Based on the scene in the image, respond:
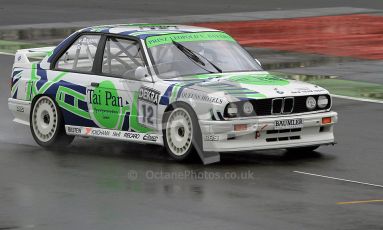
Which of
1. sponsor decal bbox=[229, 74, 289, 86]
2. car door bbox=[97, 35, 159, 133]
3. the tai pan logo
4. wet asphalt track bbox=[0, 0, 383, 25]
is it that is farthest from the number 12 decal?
wet asphalt track bbox=[0, 0, 383, 25]

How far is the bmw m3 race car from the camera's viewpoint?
12883 mm

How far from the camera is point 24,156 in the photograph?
45.5 ft

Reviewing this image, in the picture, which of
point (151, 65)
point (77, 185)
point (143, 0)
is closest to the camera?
point (77, 185)

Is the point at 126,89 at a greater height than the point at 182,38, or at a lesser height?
lesser

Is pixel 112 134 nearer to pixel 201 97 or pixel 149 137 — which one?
pixel 149 137

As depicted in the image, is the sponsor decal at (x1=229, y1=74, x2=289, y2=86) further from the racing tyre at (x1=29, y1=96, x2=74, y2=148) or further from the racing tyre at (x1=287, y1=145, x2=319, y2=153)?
the racing tyre at (x1=29, y1=96, x2=74, y2=148)

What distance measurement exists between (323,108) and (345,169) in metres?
0.91

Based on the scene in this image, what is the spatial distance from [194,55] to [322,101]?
1574 mm

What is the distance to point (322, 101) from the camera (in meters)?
13.5

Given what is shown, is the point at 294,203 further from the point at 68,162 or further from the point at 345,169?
the point at 68,162

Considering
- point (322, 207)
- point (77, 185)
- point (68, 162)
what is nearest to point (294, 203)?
point (322, 207)

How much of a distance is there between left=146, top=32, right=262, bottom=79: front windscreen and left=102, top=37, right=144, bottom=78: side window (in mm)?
202

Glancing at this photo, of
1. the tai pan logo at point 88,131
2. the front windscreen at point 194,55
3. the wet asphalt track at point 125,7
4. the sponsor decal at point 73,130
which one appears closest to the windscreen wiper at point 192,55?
the front windscreen at point 194,55

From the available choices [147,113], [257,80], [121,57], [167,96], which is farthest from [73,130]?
[257,80]
